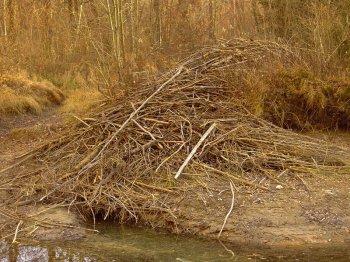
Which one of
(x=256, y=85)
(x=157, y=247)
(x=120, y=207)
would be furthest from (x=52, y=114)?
(x=157, y=247)

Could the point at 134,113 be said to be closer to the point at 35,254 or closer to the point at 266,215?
the point at 266,215

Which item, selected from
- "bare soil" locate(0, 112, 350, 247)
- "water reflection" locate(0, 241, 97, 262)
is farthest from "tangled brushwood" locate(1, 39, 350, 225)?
"water reflection" locate(0, 241, 97, 262)

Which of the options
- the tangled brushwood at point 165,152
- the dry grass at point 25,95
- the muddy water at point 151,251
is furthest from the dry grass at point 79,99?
the muddy water at point 151,251

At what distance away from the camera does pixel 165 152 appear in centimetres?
858

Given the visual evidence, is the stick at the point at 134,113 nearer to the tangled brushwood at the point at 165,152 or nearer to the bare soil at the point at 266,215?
the tangled brushwood at the point at 165,152

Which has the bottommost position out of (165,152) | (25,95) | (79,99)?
(79,99)

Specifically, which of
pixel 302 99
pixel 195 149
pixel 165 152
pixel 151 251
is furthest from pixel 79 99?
pixel 151 251

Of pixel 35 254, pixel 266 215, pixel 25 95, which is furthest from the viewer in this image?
pixel 25 95

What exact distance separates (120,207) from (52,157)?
2180mm

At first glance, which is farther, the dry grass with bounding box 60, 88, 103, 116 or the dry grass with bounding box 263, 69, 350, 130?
the dry grass with bounding box 60, 88, 103, 116

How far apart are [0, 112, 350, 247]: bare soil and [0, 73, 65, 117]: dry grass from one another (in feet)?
19.5

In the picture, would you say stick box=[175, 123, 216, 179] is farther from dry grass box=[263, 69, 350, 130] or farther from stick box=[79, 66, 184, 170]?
dry grass box=[263, 69, 350, 130]

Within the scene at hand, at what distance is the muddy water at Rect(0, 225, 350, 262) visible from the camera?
20.7 feet

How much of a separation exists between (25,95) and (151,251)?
9.22 m
